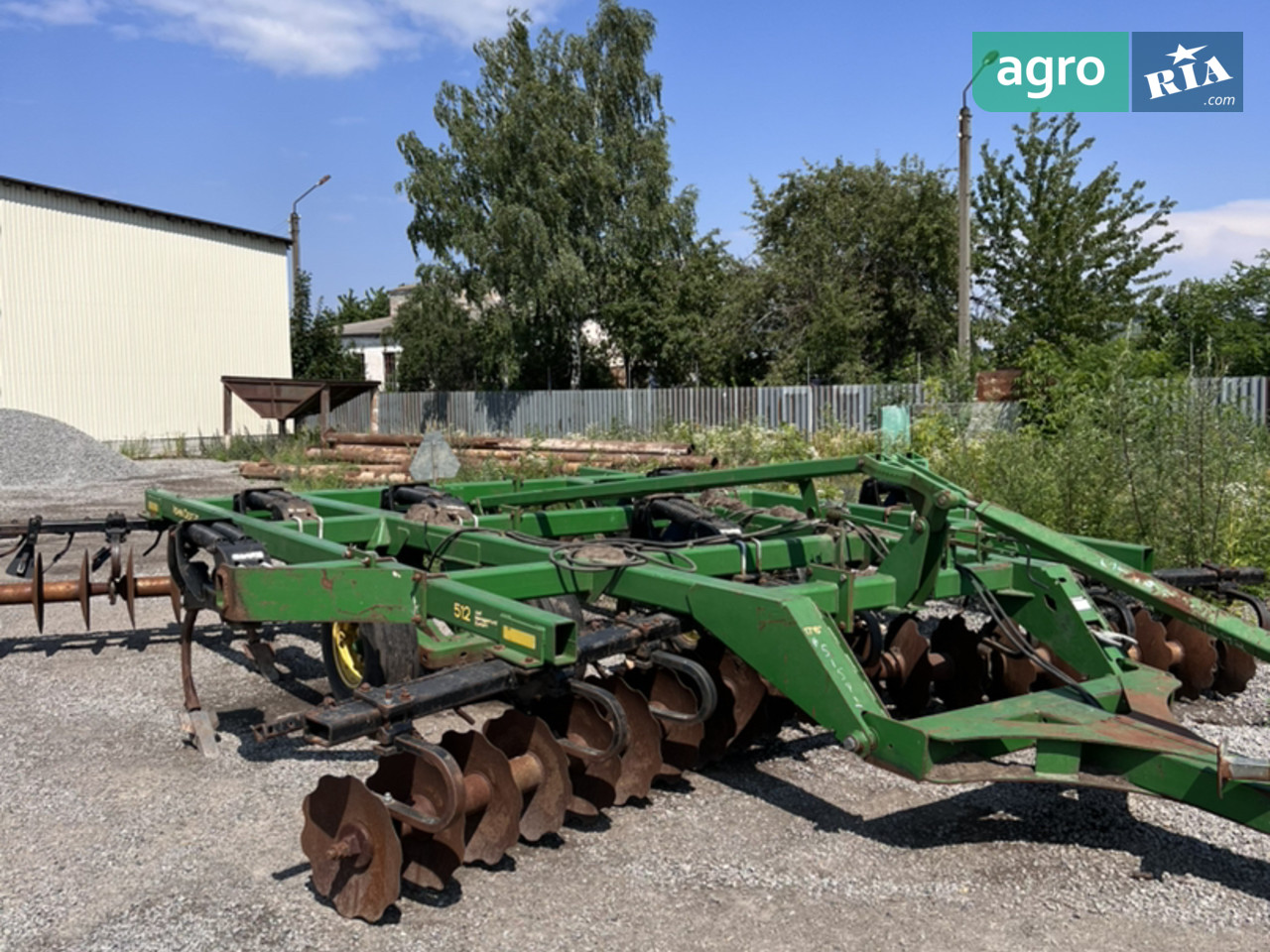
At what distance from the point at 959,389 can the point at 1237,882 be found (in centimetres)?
1163

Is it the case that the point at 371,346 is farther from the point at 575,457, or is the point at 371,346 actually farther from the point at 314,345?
the point at 575,457

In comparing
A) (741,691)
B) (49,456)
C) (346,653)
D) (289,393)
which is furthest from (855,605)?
(289,393)

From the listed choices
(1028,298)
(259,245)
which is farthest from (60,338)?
(1028,298)

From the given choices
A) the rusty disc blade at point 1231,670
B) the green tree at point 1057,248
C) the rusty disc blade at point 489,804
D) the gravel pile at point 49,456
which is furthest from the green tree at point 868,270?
the rusty disc blade at point 489,804

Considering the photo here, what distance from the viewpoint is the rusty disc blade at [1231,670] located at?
5328mm

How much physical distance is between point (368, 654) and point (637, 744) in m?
1.59

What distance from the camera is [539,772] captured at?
3656mm

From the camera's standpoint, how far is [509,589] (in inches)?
168

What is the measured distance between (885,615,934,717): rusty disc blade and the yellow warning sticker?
2.15 meters

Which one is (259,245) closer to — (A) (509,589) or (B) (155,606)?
(B) (155,606)

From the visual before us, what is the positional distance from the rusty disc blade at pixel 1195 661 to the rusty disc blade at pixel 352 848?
12.9 feet

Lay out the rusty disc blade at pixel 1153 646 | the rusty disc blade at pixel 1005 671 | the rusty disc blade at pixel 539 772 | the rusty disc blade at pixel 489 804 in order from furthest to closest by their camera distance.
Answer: the rusty disc blade at pixel 1153 646
the rusty disc blade at pixel 1005 671
the rusty disc blade at pixel 539 772
the rusty disc blade at pixel 489 804

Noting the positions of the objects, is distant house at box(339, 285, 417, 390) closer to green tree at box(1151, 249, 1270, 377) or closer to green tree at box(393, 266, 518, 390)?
green tree at box(393, 266, 518, 390)

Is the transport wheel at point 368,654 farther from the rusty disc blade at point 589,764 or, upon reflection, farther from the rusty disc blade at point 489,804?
the rusty disc blade at point 489,804
